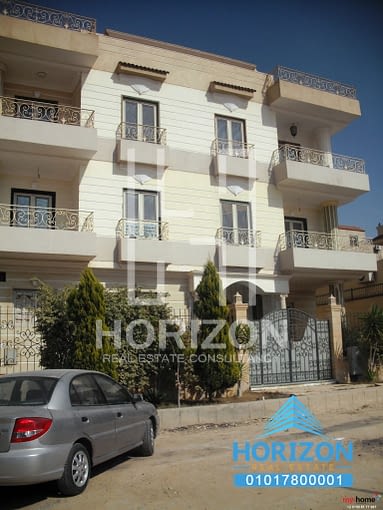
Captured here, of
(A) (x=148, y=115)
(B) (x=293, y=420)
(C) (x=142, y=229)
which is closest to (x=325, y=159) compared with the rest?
(A) (x=148, y=115)

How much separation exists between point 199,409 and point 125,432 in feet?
11.0

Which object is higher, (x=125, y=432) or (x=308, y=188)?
(x=308, y=188)

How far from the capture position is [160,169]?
15539 millimetres

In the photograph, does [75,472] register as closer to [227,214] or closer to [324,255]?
[227,214]

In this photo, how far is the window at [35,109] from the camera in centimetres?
1442

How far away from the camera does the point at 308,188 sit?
1775 cm

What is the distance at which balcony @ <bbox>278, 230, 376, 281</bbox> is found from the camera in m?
16.4

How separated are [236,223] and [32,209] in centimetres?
636

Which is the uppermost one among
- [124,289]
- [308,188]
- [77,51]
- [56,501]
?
[77,51]

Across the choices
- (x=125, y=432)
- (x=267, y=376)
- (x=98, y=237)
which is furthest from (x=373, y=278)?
(x=125, y=432)

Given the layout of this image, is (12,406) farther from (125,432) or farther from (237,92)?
(237,92)

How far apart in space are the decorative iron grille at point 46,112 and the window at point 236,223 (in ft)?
16.5

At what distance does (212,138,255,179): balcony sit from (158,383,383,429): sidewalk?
24.2ft

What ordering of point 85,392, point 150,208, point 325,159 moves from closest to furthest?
point 85,392, point 150,208, point 325,159
